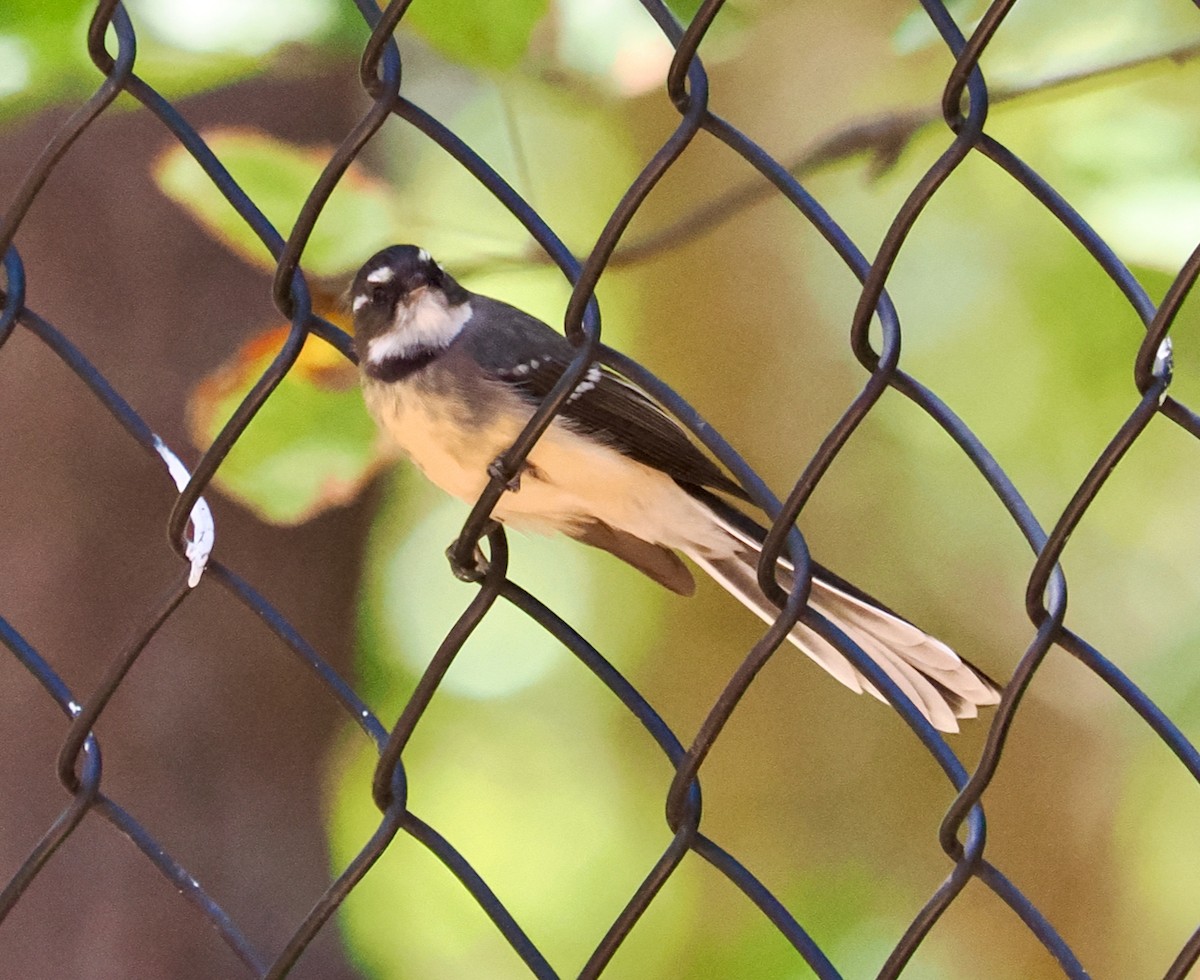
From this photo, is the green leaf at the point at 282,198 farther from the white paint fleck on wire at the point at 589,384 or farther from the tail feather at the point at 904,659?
the tail feather at the point at 904,659

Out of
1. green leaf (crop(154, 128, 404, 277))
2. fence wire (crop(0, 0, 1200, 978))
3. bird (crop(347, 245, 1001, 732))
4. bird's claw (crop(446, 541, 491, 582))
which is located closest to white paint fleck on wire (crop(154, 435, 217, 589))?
fence wire (crop(0, 0, 1200, 978))

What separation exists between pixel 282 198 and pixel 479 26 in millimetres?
296

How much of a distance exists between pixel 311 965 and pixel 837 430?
1.28m

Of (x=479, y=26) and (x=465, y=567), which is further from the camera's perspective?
(x=479, y=26)

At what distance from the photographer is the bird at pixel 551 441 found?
104cm

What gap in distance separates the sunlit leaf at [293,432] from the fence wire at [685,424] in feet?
2.65

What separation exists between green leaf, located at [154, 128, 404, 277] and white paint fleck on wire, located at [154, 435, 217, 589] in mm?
787

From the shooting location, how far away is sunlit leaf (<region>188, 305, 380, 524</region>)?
59.6 inches

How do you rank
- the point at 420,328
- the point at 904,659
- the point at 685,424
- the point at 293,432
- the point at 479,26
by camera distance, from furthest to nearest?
the point at 293,432, the point at 479,26, the point at 420,328, the point at 904,659, the point at 685,424

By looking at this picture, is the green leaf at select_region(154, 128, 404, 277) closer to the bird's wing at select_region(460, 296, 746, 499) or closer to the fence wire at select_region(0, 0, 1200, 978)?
the bird's wing at select_region(460, 296, 746, 499)

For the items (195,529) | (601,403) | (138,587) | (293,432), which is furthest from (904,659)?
(138,587)

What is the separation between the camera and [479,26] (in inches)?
55.3

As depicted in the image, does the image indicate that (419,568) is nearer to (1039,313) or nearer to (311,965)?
(311,965)

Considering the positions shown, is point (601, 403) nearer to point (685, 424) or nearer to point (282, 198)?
point (685, 424)
